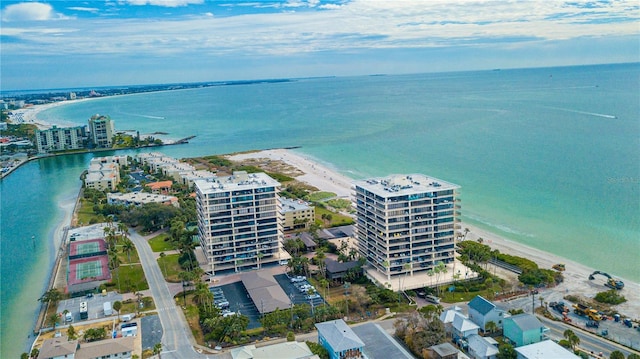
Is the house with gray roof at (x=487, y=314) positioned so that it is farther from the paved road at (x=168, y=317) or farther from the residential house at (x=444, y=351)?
the paved road at (x=168, y=317)

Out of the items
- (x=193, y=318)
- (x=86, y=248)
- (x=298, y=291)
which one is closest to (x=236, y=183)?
(x=298, y=291)

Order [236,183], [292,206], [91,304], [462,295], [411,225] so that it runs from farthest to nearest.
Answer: [292,206] → [236,183] → [411,225] → [91,304] → [462,295]

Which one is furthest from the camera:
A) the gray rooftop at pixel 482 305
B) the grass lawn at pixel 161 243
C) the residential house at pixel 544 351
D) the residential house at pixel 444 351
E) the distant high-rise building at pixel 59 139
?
the distant high-rise building at pixel 59 139

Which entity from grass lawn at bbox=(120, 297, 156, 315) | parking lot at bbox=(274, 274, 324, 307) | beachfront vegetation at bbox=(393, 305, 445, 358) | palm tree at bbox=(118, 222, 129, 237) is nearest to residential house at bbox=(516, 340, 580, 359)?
beachfront vegetation at bbox=(393, 305, 445, 358)

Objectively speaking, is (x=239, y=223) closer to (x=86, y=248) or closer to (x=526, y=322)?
(x=86, y=248)

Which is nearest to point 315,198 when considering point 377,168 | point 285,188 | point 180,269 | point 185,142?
point 285,188

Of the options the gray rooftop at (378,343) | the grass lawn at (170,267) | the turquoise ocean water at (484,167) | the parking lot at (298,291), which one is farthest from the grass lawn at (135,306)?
the gray rooftop at (378,343)

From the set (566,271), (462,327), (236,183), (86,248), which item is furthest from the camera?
(86,248)

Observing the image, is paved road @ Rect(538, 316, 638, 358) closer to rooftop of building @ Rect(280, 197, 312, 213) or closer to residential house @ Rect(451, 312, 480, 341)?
residential house @ Rect(451, 312, 480, 341)
